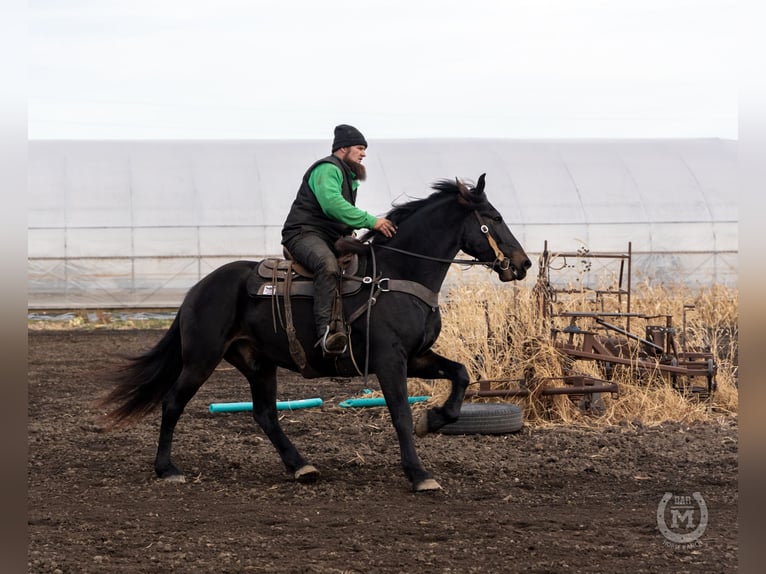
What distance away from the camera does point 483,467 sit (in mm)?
7285

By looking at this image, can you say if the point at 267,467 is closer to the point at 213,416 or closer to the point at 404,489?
the point at 404,489

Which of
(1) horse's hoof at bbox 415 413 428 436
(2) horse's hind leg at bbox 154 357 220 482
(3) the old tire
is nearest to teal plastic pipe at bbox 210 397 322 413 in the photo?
(3) the old tire

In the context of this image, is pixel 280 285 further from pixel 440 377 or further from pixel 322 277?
pixel 440 377

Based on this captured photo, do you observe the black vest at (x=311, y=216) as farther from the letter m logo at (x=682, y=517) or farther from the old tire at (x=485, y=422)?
the letter m logo at (x=682, y=517)

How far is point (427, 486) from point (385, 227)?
186 cm

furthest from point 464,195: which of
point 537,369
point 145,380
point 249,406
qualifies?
point 249,406

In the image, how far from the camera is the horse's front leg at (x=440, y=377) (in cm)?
682

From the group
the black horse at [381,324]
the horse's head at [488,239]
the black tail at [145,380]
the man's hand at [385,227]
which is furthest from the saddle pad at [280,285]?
the horse's head at [488,239]

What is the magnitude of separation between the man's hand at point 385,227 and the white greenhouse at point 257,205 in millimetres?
14566

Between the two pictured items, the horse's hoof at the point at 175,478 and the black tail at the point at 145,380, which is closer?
the horse's hoof at the point at 175,478

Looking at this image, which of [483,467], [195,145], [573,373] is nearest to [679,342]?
[573,373]

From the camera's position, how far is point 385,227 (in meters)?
6.81

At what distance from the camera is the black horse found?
22.0 ft

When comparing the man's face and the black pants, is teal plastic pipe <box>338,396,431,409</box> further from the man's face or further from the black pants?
the man's face
